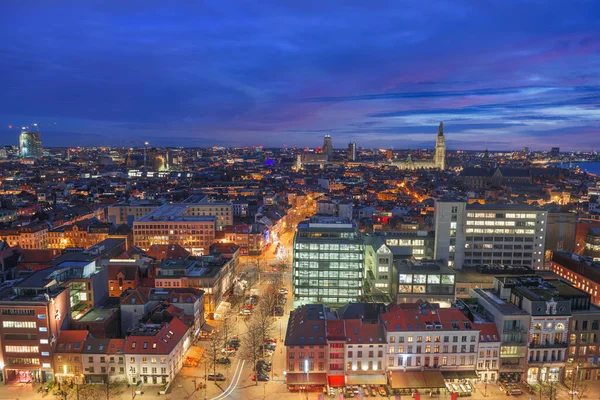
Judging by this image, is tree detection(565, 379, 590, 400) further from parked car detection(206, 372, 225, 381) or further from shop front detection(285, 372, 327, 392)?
parked car detection(206, 372, 225, 381)

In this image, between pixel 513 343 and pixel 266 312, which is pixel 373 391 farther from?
pixel 266 312

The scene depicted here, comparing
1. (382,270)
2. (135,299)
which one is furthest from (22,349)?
(382,270)

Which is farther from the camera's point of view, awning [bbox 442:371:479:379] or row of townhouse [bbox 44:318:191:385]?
awning [bbox 442:371:479:379]

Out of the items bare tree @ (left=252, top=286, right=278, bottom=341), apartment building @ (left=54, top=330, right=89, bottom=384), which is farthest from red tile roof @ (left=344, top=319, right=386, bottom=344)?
apartment building @ (left=54, top=330, right=89, bottom=384)

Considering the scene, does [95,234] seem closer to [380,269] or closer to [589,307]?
[380,269]

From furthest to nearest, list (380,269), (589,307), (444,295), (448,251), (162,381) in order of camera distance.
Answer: (448,251)
(380,269)
(444,295)
(589,307)
(162,381)

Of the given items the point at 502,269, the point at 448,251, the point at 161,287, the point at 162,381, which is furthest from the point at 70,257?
the point at 502,269
